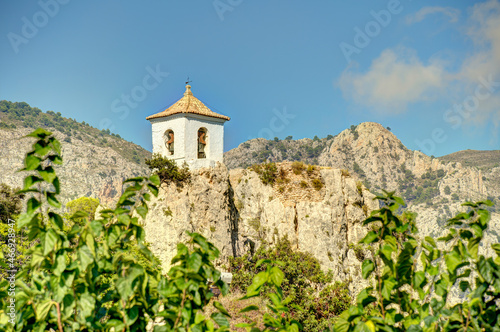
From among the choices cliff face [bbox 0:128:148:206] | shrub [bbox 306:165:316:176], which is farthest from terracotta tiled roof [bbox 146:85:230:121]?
cliff face [bbox 0:128:148:206]

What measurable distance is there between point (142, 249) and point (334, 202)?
24950mm

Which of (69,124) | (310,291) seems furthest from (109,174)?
(310,291)

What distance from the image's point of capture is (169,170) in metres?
20.5

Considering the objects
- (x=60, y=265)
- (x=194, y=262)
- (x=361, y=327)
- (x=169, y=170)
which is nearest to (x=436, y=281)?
(x=361, y=327)

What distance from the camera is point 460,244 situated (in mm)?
2688

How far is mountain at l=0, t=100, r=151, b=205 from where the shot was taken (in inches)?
3307

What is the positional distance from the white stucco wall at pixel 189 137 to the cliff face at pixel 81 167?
6212cm

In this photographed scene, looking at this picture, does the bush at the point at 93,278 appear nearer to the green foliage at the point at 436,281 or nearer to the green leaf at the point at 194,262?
the green leaf at the point at 194,262

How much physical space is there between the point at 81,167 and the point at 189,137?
80.3 meters

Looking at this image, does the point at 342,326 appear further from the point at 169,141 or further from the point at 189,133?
the point at 169,141

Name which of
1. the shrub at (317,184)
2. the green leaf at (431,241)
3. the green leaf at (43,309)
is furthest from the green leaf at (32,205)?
the shrub at (317,184)

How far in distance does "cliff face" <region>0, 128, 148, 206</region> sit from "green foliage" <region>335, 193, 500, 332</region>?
8174 cm

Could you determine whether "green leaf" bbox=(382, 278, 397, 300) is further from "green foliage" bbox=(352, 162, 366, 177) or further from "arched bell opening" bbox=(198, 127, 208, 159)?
"green foliage" bbox=(352, 162, 366, 177)

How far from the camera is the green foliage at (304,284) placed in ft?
62.5
